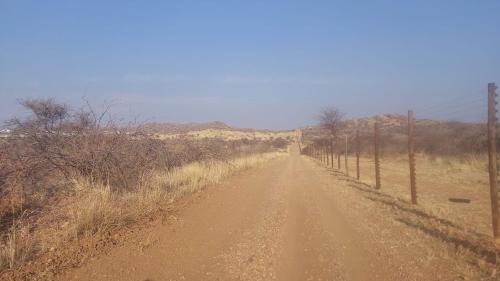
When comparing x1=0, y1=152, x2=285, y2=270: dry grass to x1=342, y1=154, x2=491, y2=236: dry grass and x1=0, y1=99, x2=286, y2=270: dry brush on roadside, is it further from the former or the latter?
x1=342, y1=154, x2=491, y2=236: dry grass

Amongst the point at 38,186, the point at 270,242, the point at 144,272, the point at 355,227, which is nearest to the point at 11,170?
the point at 38,186

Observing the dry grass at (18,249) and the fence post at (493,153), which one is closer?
the dry grass at (18,249)

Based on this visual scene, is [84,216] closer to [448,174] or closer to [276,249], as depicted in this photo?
[276,249]

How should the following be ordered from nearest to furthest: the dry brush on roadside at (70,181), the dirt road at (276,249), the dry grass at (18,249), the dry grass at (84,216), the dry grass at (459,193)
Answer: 1. the dirt road at (276,249)
2. the dry grass at (18,249)
3. the dry grass at (84,216)
4. the dry brush on roadside at (70,181)
5. the dry grass at (459,193)

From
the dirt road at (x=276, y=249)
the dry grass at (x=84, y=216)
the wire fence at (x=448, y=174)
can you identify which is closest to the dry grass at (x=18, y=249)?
the dry grass at (x=84, y=216)

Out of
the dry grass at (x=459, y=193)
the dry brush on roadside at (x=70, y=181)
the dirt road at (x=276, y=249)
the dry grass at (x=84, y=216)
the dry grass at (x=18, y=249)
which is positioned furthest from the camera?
the dry grass at (x=459, y=193)

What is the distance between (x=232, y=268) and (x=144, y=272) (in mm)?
1292

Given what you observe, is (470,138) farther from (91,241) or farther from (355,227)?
(91,241)

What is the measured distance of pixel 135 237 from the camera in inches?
360

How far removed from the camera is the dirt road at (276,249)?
7.06 meters

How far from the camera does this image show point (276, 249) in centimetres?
852

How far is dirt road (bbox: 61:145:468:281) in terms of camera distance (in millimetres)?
7059

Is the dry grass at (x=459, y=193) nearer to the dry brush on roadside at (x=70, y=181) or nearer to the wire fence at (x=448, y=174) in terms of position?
the wire fence at (x=448, y=174)

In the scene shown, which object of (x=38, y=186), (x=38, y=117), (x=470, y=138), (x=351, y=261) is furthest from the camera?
(x=470, y=138)
